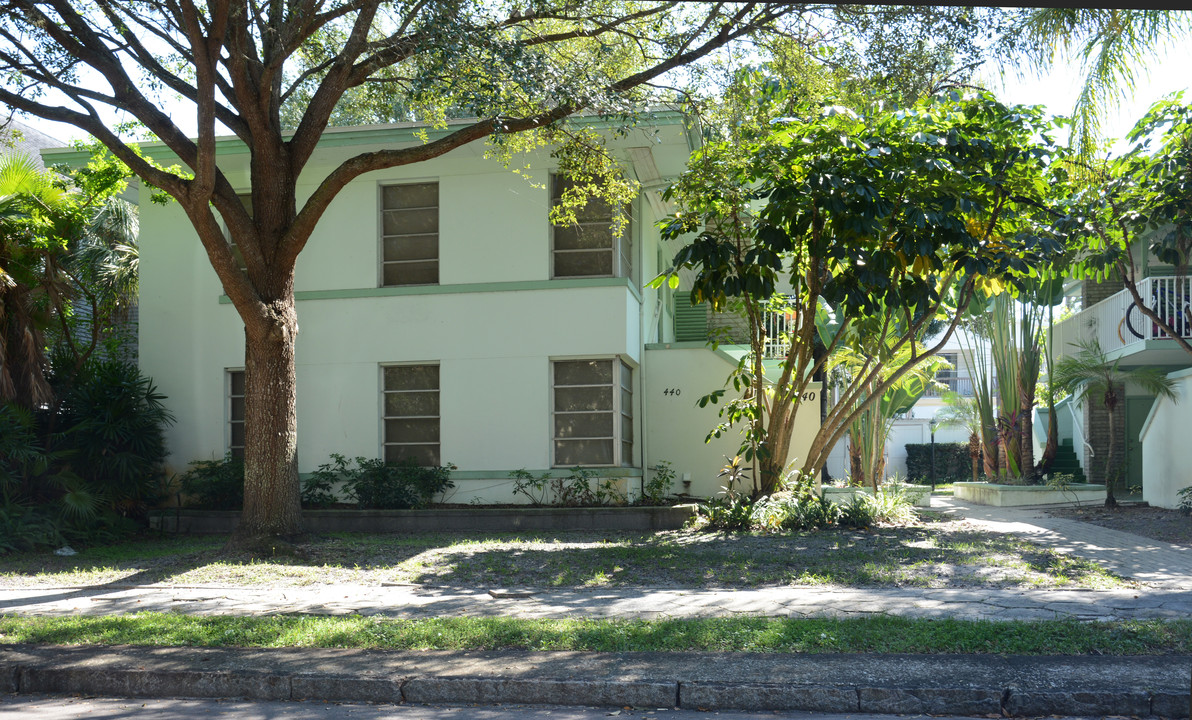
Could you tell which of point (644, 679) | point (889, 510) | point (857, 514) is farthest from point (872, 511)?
point (644, 679)

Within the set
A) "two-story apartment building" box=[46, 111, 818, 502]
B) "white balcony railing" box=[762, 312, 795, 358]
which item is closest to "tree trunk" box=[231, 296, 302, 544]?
"two-story apartment building" box=[46, 111, 818, 502]

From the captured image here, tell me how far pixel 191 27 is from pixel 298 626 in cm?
627

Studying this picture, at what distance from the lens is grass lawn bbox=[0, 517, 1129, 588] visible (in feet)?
30.2

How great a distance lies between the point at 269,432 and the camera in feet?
35.9

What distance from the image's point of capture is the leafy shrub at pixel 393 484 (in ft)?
46.7

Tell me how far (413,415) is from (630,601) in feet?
26.3

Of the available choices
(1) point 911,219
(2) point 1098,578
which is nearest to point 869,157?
(1) point 911,219

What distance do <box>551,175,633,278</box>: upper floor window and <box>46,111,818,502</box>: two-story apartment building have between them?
0.02 metres

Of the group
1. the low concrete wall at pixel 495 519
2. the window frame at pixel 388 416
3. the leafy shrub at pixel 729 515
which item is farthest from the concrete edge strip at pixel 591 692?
the window frame at pixel 388 416

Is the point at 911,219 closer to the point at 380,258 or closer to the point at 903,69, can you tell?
the point at 903,69

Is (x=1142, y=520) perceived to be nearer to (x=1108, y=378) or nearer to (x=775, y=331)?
(x=1108, y=378)

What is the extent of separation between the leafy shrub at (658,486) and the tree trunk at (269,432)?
556 cm

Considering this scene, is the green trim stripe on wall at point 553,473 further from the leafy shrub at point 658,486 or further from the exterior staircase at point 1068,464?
the exterior staircase at point 1068,464

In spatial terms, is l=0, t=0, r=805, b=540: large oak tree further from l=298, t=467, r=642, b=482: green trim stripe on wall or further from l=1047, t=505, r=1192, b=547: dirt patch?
l=1047, t=505, r=1192, b=547: dirt patch
